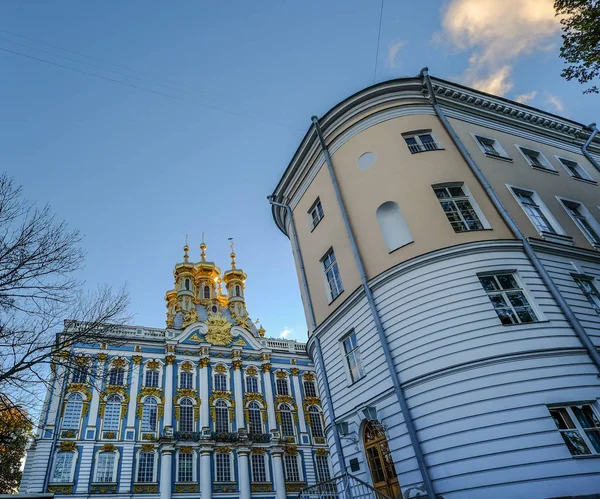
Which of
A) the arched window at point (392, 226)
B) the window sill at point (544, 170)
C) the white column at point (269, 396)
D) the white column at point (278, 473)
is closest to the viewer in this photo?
the arched window at point (392, 226)

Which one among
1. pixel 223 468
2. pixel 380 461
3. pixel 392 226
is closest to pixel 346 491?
pixel 380 461

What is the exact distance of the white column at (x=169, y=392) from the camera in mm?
32341

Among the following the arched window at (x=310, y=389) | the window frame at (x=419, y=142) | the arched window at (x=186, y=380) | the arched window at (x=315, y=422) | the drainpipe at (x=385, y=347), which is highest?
the arched window at (x=186, y=380)

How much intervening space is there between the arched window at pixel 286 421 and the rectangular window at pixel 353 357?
1001 inches

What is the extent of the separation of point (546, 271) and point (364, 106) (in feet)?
29.3

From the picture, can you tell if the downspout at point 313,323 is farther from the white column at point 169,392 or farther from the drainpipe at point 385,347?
the white column at point 169,392

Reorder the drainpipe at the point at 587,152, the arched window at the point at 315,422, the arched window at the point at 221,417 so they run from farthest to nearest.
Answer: the arched window at the point at 315,422, the arched window at the point at 221,417, the drainpipe at the point at 587,152

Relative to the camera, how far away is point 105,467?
29.0 meters

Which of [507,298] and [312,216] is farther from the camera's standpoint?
[312,216]

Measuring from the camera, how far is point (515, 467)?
8.91m

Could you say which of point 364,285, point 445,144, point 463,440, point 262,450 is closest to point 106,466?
point 262,450

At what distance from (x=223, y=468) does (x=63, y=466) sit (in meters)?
11.3

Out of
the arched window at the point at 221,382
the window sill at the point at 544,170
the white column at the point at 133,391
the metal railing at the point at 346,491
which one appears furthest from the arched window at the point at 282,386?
the window sill at the point at 544,170

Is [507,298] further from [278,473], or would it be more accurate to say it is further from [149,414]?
[149,414]
